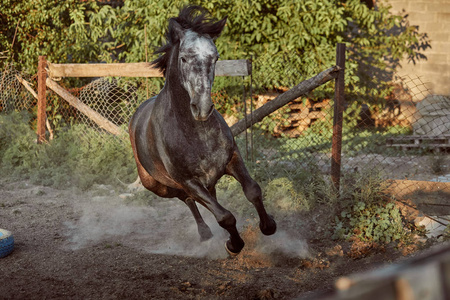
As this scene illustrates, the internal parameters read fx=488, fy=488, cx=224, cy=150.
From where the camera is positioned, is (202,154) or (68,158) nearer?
(202,154)

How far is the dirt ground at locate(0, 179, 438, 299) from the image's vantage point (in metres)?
3.80

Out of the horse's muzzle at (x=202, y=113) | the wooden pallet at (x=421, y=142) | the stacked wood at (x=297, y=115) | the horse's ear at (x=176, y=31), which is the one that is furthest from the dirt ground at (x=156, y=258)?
the stacked wood at (x=297, y=115)

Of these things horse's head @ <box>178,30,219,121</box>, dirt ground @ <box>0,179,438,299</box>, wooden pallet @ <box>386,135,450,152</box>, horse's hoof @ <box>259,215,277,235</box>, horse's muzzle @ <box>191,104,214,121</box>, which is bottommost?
wooden pallet @ <box>386,135,450,152</box>

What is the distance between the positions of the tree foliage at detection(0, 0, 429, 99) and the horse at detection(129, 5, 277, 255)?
6129 millimetres

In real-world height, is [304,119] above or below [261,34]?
below

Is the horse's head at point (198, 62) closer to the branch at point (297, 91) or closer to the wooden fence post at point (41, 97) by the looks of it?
the branch at point (297, 91)

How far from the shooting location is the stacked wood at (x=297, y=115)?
10430mm

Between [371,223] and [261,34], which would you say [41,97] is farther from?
[371,223]

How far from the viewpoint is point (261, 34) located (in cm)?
1048

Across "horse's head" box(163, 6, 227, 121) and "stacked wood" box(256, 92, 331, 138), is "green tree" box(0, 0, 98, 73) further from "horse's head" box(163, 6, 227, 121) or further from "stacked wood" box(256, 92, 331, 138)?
"horse's head" box(163, 6, 227, 121)

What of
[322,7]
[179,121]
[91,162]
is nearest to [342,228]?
[179,121]

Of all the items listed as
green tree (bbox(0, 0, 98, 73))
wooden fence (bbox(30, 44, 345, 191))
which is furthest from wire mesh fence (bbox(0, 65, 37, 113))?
wooden fence (bbox(30, 44, 345, 191))

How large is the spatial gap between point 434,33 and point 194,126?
9.09m

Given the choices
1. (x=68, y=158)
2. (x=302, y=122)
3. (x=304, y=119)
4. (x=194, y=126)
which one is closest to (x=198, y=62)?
(x=194, y=126)
